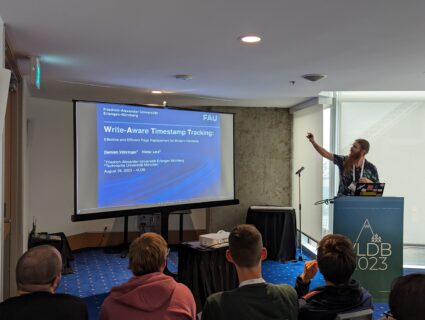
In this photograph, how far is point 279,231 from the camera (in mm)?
5844

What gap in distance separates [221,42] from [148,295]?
70.2 inches

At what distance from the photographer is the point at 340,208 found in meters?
3.89

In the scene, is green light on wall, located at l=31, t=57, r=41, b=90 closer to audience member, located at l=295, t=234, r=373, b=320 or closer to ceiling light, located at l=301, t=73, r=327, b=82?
ceiling light, located at l=301, t=73, r=327, b=82

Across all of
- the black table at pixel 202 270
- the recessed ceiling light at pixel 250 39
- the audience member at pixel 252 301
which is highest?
the recessed ceiling light at pixel 250 39

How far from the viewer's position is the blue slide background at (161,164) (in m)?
4.10

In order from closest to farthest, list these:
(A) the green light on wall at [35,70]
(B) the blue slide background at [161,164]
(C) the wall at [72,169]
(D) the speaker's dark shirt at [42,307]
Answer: (D) the speaker's dark shirt at [42,307], (A) the green light on wall at [35,70], (B) the blue slide background at [161,164], (C) the wall at [72,169]

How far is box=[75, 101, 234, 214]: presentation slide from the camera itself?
13.0 feet

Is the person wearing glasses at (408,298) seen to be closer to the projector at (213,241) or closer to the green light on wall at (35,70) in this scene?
the projector at (213,241)

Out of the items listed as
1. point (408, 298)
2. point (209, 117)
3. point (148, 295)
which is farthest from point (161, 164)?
point (408, 298)

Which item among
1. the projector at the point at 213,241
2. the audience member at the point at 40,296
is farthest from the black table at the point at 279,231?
the audience member at the point at 40,296

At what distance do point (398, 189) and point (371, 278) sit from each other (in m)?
2.04

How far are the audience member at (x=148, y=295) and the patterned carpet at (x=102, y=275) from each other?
205 cm

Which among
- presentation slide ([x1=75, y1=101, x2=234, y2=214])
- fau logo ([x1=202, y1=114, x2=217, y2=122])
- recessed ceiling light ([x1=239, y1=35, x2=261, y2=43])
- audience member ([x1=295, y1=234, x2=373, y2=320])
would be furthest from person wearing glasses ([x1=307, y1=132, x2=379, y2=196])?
audience member ([x1=295, y1=234, x2=373, y2=320])

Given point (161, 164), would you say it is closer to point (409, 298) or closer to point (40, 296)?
point (40, 296)
